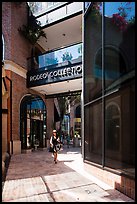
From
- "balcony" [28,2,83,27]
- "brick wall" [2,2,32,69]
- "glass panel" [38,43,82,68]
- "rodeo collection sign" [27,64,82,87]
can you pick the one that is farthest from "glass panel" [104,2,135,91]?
"brick wall" [2,2,32,69]

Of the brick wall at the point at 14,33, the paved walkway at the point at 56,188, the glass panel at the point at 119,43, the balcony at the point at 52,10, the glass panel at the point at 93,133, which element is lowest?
the paved walkway at the point at 56,188

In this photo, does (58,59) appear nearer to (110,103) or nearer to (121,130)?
(110,103)

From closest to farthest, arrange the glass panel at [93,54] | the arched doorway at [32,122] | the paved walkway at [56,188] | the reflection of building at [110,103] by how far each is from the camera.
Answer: the paved walkway at [56,188]
the reflection of building at [110,103]
the glass panel at [93,54]
the arched doorway at [32,122]

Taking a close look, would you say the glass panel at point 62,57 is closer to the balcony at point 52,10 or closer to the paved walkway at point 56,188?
the balcony at point 52,10

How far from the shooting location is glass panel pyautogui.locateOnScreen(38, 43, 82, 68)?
1436 cm

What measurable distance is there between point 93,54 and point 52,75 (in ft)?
25.2

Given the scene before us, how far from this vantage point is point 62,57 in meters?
15.8

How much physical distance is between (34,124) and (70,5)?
9.56 meters

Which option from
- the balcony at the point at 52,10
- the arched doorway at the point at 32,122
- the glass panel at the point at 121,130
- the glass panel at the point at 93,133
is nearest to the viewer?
the glass panel at the point at 121,130

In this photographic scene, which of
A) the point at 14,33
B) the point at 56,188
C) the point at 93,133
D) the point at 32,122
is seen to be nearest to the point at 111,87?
the point at 93,133

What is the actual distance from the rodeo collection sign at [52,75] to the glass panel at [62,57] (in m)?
0.40

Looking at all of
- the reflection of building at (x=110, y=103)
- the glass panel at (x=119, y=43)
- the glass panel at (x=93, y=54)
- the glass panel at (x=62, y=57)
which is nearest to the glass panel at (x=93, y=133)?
the reflection of building at (x=110, y=103)

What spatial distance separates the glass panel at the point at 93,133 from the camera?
8.62 meters

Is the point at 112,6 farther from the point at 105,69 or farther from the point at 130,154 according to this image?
the point at 130,154
